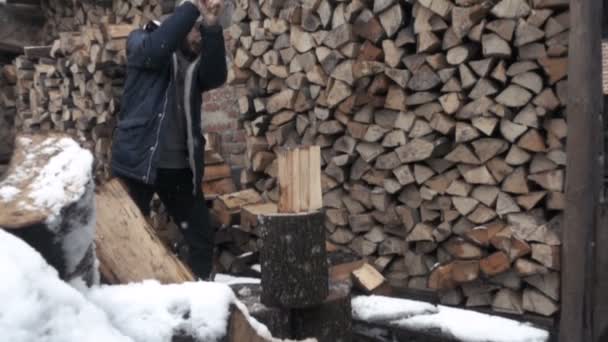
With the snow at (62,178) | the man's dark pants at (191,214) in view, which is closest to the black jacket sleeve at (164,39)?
the man's dark pants at (191,214)

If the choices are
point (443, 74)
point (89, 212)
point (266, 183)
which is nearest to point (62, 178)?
point (89, 212)

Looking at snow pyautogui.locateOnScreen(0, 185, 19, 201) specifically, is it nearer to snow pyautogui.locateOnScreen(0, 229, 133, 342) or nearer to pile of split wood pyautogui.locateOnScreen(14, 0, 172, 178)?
snow pyautogui.locateOnScreen(0, 229, 133, 342)

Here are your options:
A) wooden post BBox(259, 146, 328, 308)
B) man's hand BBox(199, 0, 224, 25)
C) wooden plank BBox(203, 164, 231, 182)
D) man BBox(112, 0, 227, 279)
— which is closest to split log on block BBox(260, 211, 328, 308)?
wooden post BBox(259, 146, 328, 308)

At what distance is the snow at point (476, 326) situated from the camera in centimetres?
265

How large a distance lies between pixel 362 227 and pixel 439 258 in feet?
1.64

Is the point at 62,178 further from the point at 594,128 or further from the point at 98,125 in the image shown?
the point at 98,125

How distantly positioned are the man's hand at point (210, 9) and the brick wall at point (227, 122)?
1391mm

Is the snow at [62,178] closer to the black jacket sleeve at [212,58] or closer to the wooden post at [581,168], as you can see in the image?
the black jacket sleeve at [212,58]

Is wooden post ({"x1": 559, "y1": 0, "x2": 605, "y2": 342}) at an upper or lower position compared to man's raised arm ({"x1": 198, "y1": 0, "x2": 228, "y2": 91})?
lower

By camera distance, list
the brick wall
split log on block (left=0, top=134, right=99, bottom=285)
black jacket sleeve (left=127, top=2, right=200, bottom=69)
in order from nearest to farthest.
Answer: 1. split log on block (left=0, top=134, right=99, bottom=285)
2. black jacket sleeve (left=127, top=2, right=200, bottom=69)
3. the brick wall

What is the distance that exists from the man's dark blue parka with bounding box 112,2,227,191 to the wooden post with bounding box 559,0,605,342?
167 cm

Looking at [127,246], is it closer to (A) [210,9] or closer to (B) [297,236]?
(B) [297,236]

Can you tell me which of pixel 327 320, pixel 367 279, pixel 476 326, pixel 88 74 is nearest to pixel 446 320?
pixel 476 326

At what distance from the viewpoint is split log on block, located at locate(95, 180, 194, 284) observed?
5.43ft
